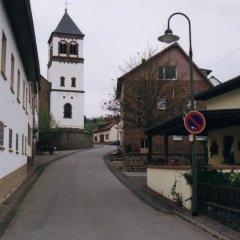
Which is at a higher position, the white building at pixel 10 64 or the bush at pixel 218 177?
the white building at pixel 10 64

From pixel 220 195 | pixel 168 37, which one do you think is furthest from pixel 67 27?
pixel 220 195

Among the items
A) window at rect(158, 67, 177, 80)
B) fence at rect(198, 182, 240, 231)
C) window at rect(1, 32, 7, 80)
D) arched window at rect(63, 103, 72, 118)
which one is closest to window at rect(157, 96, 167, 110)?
window at rect(158, 67, 177, 80)

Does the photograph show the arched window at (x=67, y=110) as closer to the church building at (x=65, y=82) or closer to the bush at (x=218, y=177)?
the church building at (x=65, y=82)

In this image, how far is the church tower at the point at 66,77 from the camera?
236 feet

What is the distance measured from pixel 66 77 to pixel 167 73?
30.6 m

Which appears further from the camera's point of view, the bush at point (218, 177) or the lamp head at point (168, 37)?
the lamp head at point (168, 37)

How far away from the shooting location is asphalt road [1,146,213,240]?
10484 millimetres

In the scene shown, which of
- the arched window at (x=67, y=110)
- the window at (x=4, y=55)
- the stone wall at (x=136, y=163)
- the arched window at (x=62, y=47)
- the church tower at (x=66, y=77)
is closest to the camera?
the window at (x=4, y=55)

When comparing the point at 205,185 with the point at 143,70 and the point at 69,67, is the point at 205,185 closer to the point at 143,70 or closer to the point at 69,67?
the point at 143,70

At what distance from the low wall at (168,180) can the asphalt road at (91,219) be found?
3.79 feet

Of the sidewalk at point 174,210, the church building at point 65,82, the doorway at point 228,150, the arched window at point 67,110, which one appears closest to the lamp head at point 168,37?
the sidewalk at point 174,210

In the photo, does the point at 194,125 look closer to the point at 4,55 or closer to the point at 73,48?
the point at 4,55

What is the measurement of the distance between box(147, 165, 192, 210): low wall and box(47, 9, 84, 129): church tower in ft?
165

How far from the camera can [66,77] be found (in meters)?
73.1
